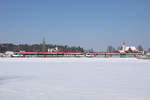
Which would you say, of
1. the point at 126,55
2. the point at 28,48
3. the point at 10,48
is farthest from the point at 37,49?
the point at 126,55

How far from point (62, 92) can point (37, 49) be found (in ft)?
221

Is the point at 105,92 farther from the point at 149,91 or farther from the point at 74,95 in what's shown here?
the point at 149,91

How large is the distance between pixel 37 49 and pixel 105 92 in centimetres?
6748

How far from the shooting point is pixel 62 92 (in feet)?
12.9

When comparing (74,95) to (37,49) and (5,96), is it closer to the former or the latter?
(5,96)

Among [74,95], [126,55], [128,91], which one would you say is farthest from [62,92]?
[126,55]

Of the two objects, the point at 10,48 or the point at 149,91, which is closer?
the point at 149,91

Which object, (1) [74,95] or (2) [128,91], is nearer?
(1) [74,95]

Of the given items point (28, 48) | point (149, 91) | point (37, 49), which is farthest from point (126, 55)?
point (28, 48)

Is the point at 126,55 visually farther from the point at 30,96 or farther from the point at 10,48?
the point at 10,48

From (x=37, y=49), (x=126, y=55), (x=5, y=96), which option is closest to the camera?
(x=5, y=96)

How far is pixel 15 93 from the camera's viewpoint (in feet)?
12.6

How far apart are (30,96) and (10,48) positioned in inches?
2812

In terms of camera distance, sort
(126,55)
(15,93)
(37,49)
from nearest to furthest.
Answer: (15,93) < (126,55) < (37,49)
